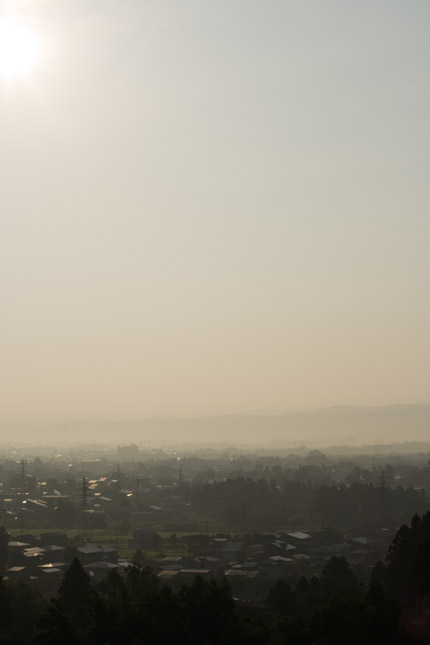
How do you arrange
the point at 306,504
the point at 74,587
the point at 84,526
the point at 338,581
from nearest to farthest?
1. the point at 74,587
2. the point at 338,581
3. the point at 84,526
4. the point at 306,504

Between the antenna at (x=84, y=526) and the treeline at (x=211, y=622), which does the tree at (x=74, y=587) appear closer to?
the treeline at (x=211, y=622)

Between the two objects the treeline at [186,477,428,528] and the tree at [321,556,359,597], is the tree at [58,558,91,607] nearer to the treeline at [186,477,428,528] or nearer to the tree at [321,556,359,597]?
the tree at [321,556,359,597]

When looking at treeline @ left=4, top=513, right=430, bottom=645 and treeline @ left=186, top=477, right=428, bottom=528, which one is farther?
treeline @ left=186, top=477, right=428, bottom=528

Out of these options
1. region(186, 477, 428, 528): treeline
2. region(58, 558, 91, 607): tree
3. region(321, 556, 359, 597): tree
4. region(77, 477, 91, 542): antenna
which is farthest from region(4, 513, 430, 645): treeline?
region(186, 477, 428, 528): treeline

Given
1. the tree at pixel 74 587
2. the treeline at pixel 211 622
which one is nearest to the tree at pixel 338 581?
the treeline at pixel 211 622

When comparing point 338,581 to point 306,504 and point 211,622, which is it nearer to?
point 211,622

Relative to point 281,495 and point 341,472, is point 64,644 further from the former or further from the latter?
point 341,472

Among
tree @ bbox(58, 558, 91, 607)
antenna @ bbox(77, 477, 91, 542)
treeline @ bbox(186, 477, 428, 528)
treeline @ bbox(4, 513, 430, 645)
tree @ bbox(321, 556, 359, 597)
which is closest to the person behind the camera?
treeline @ bbox(4, 513, 430, 645)

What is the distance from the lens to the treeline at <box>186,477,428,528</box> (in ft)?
251

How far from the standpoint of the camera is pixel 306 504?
86.6 metres

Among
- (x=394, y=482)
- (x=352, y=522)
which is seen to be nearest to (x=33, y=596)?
(x=352, y=522)

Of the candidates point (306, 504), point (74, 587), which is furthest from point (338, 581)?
point (306, 504)

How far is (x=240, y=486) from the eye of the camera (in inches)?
3499

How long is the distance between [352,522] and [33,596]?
48.4 meters
